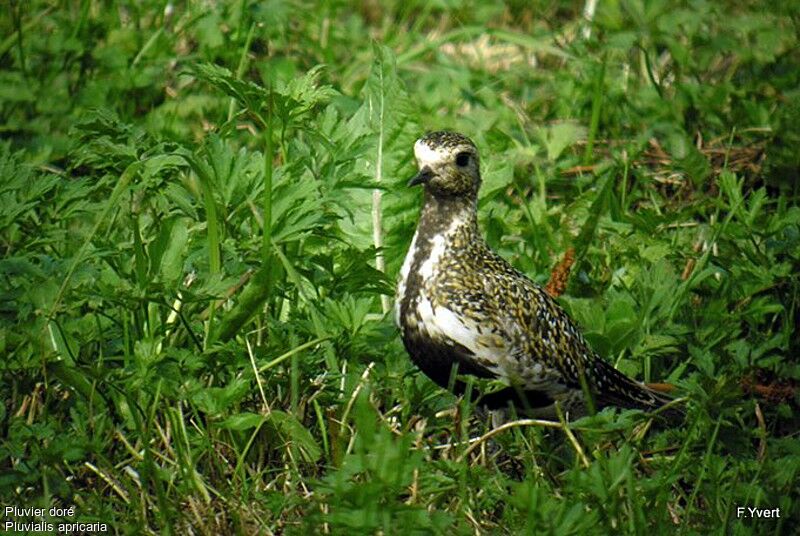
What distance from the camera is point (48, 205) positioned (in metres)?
4.82

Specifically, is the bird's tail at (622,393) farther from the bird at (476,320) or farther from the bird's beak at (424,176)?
the bird's beak at (424,176)

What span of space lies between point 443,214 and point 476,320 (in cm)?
47

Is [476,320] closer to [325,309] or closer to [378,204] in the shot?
[325,309]

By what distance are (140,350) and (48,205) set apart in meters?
0.75

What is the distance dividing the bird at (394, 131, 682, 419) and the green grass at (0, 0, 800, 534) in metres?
0.15

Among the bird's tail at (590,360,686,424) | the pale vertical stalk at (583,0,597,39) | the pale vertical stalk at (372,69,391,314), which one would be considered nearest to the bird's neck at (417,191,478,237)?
the pale vertical stalk at (372,69,391,314)

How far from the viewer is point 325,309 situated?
4.83 metres

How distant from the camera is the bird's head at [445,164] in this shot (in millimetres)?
4949

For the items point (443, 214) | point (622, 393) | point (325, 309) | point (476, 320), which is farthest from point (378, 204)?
point (622, 393)

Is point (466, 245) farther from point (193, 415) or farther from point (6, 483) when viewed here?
point (6, 483)

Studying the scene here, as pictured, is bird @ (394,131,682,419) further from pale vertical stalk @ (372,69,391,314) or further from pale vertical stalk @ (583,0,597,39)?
pale vertical stalk @ (583,0,597,39)

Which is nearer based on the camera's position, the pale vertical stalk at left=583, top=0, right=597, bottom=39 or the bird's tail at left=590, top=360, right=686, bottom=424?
the bird's tail at left=590, top=360, right=686, bottom=424

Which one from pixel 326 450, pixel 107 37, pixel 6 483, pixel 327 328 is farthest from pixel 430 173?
pixel 107 37

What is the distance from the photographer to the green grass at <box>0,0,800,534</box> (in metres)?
4.15
